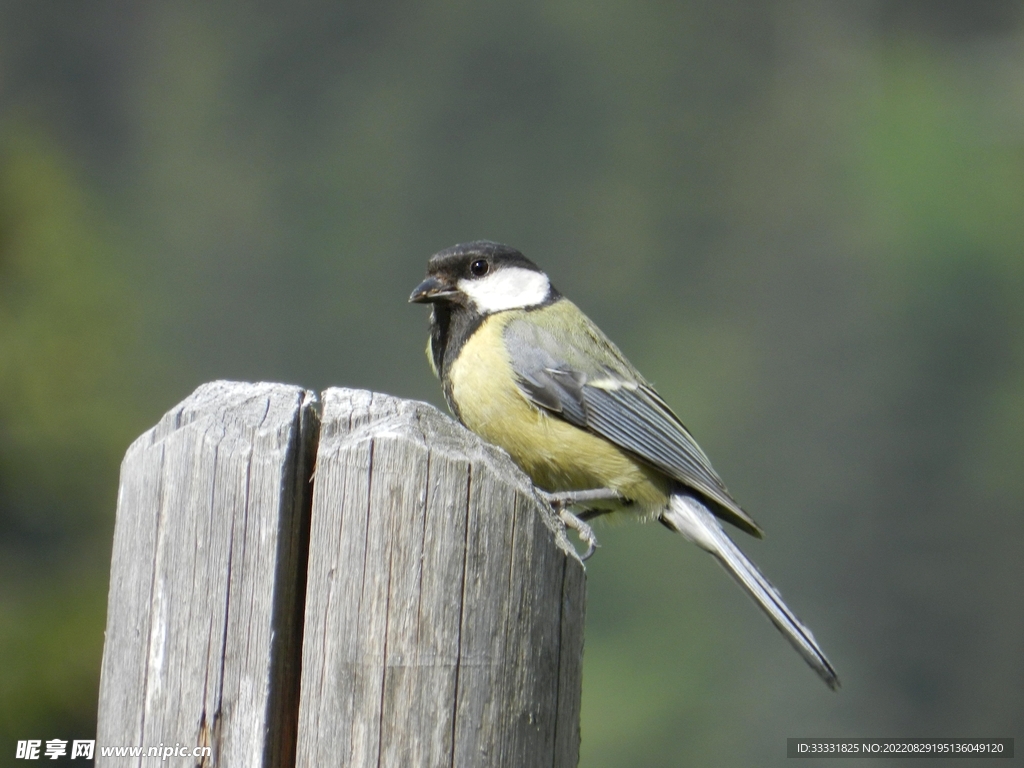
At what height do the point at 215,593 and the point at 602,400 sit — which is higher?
the point at 602,400

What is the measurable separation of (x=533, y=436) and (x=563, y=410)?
0.09 meters

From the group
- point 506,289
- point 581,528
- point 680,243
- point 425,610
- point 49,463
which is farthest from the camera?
point 680,243

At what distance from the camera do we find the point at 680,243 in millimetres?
5906

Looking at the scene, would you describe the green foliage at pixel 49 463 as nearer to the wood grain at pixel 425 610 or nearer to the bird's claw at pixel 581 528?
the bird's claw at pixel 581 528

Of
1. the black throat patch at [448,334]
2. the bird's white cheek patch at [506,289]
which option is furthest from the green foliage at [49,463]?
the bird's white cheek patch at [506,289]

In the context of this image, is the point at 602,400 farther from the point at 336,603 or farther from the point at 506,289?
the point at 336,603

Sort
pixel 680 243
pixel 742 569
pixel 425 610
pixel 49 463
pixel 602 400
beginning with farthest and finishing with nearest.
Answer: pixel 680 243 < pixel 49 463 < pixel 602 400 < pixel 742 569 < pixel 425 610

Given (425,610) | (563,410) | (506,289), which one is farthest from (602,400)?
(425,610)

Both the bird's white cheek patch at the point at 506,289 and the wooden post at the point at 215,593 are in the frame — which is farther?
the bird's white cheek patch at the point at 506,289

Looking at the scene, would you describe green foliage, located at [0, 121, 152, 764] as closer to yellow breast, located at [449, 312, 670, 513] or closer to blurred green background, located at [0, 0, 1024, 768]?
blurred green background, located at [0, 0, 1024, 768]

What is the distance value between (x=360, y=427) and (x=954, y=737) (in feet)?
13.7

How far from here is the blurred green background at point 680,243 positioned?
465 cm

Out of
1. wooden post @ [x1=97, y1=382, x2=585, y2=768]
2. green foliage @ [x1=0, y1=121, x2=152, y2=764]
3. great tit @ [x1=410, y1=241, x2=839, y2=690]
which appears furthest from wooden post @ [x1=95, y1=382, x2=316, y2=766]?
green foliage @ [x1=0, y1=121, x2=152, y2=764]

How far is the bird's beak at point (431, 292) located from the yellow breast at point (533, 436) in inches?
6.3
